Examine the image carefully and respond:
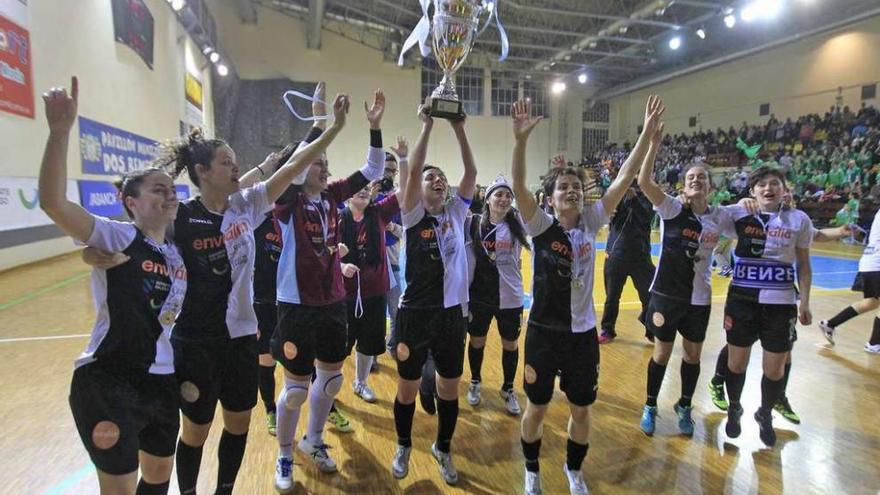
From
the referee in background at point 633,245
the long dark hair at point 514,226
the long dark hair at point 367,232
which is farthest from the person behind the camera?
the referee in background at point 633,245

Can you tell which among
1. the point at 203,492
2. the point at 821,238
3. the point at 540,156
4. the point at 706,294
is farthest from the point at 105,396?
the point at 540,156

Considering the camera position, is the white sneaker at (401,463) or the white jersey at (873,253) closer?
the white sneaker at (401,463)

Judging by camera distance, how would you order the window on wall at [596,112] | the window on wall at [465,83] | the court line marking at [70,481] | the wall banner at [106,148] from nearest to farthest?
the court line marking at [70,481] → the wall banner at [106,148] → the window on wall at [465,83] → the window on wall at [596,112]

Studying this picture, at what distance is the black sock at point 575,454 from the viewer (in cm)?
253

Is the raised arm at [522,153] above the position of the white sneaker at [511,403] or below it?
above

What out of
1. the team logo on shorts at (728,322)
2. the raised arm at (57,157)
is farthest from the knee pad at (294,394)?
the team logo on shorts at (728,322)

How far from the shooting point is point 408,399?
2688 millimetres

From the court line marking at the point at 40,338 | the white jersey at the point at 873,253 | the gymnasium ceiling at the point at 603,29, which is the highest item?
the gymnasium ceiling at the point at 603,29

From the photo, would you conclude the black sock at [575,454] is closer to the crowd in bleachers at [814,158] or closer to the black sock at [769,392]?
the black sock at [769,392]

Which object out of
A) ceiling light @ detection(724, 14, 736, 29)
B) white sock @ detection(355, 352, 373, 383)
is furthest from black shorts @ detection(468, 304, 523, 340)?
ceiling light @ detection(724, 14, 736, 29)

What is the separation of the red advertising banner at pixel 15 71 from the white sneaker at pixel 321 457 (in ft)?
24.7

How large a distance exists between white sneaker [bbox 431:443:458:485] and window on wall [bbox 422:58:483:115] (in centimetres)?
2280

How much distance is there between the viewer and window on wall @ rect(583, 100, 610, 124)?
93.9 feet

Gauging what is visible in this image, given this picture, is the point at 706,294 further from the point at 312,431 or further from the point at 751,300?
the point at 312,431
